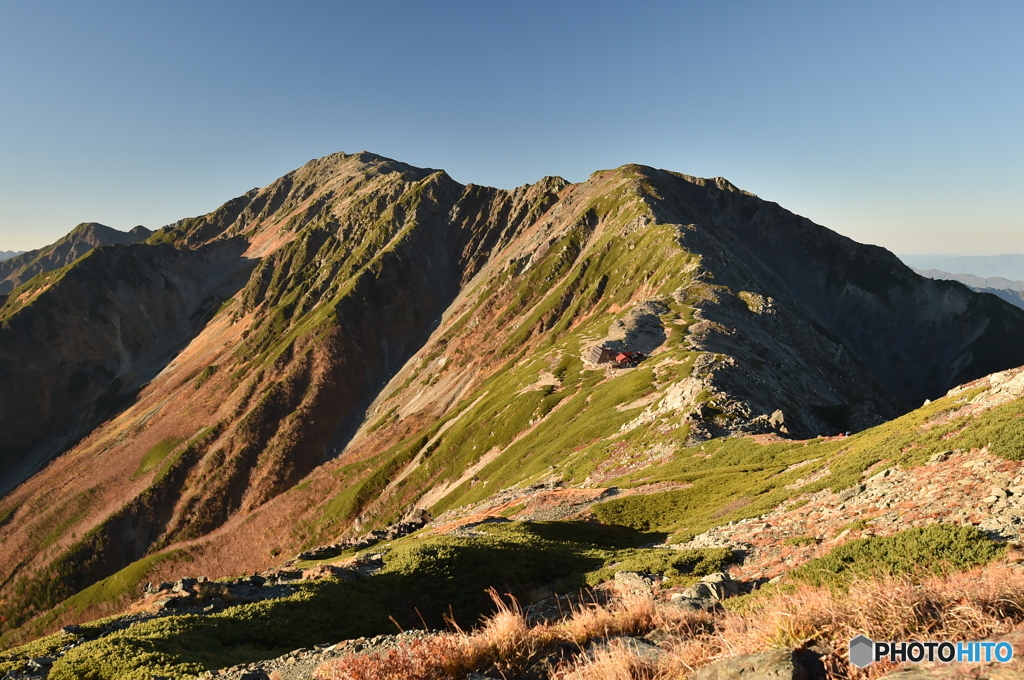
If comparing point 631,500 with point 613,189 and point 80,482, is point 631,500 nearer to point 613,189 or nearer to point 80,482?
point 80,482

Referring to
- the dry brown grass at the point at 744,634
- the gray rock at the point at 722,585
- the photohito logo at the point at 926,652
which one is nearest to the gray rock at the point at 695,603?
the gray rock at the point at 722,585

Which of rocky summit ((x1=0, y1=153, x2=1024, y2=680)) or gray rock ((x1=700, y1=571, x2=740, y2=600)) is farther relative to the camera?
rocky summit ((x1=0, y1=153, x2=1024, y2=680))

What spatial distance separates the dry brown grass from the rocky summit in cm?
11

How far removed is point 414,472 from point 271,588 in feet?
222

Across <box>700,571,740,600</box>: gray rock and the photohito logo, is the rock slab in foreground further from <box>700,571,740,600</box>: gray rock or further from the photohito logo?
<box>700,571,740,600</box>: gray rock

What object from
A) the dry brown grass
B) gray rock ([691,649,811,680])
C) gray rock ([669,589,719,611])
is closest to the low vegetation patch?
the dry brown grass

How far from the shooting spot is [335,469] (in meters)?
110

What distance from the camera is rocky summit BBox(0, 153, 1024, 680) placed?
51.3ft

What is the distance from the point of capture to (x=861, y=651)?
7.11 m

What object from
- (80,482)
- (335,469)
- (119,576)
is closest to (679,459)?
(335,469)

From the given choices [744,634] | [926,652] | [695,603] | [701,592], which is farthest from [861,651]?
[701,592]

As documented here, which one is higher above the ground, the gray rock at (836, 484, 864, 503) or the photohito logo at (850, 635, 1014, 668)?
the photohito logo at (850, 635, 1014, 668)

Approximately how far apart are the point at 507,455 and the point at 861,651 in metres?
64.3

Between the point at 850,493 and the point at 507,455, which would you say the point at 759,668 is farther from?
the point at 507,455
